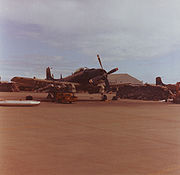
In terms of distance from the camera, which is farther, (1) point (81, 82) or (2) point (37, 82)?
(1) point (81, 82)

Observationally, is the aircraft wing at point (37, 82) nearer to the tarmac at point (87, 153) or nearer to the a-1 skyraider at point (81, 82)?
the a-1 skyraider at point (81, 82)

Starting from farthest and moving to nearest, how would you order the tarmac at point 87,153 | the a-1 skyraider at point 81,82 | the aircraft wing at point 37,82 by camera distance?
the a-1 skyraider at point 81,82, the aircraft wing at point 37,82, the tarmac at point 87,153

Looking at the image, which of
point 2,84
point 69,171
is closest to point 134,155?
point 69,171

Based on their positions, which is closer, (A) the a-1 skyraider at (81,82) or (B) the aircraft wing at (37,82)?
(B) the aircraft wing at (37,82)

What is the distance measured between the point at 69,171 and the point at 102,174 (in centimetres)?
70

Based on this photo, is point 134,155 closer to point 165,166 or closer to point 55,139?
point 165,166

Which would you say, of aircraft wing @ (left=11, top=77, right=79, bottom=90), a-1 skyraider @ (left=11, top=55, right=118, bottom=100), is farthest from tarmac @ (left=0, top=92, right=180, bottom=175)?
a-1 skyraider @ (left=11, top=55, right=118, bottom=100)

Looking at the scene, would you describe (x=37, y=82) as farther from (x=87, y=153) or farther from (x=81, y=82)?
(x=87, y=153)

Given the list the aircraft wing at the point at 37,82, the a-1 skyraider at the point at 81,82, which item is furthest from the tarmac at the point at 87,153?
the a-1 skyraider at the point at 81,82

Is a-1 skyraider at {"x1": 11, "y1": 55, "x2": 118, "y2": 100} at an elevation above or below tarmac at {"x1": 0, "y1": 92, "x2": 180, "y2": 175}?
above

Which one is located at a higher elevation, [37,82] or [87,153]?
[37,82]

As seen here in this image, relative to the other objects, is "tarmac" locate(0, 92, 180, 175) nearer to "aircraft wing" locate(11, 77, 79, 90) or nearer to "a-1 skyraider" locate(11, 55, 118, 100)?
"aircraft wing" locate(11, 77, 79, 90)

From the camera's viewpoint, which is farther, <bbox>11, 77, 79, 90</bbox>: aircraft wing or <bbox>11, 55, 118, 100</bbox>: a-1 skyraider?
<bbox>11, 55, 118, 100</bbox>: a-1 skyraider

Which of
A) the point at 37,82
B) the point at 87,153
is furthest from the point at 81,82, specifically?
the point at 87,153
